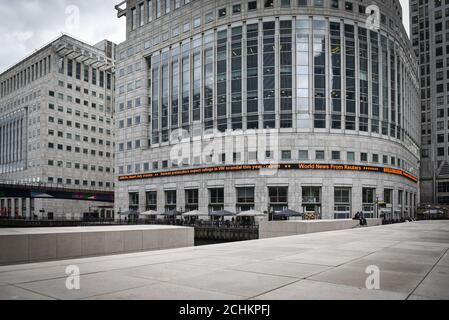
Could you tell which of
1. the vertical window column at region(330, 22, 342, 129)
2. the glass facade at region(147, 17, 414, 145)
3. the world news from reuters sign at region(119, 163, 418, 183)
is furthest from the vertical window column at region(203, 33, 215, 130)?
the vertical window column at region(330, 22, 342, 129)

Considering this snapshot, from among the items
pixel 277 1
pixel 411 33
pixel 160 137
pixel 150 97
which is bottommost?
pixel 160 137

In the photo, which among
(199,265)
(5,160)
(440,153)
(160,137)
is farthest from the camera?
(5,160)

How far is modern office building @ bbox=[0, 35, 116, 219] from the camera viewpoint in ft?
372

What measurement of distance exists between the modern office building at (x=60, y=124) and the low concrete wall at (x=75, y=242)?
97.8m

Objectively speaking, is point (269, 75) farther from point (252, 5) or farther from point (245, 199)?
point (245, 199)

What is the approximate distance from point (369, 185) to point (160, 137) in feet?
129

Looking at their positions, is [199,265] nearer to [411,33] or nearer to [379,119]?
[379,119]

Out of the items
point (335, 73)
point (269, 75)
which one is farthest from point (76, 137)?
point (335, 73)

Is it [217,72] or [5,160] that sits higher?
[217,72]

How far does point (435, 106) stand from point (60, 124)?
111422 millimetres

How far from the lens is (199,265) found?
9453 millimetres
